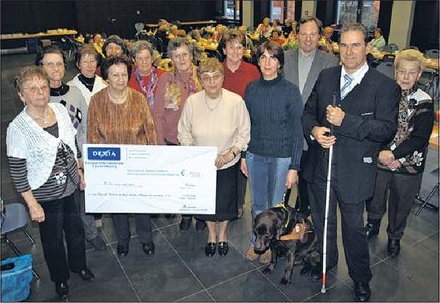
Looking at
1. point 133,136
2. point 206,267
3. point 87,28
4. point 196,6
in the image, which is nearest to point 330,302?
point 206,267

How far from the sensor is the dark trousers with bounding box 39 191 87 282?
2.77 metres

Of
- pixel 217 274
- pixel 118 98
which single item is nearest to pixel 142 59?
pixel 118 98

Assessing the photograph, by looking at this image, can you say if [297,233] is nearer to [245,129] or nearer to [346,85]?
[245,129]

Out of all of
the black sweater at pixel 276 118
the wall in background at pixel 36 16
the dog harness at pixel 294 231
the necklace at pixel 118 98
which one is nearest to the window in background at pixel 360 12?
the wall in background at pixel 36 16

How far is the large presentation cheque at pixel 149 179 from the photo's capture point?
9.87 ft

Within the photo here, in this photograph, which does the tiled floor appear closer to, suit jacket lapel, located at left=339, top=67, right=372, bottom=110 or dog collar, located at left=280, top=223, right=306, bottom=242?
dog collar, located at left=280, top=223, right=306, bottom=242

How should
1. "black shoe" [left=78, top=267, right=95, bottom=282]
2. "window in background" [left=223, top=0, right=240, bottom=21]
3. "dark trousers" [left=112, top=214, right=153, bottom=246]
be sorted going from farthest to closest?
1. "window in background" [left=223, top=0, right=240, bottom=21]
2. "dark trousers" [left=112, top=214, right=153, bottom=246]
3. "black shoe" [left=78, top=267, right=95, bottom=282]

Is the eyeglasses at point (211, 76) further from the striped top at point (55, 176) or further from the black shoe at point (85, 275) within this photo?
the black shoe at point (85, 275)

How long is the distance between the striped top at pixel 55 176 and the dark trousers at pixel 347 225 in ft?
5.56

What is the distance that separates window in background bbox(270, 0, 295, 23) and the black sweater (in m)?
13.7

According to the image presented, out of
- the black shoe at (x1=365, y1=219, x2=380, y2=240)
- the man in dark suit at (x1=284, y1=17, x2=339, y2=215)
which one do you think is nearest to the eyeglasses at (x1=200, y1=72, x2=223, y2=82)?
the man in dark suit at (x1=284, y1=17, x2=339, y2=215)

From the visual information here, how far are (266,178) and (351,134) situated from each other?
92cm

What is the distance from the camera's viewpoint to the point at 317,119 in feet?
9.11

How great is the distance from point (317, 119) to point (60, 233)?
1962 millimetres
